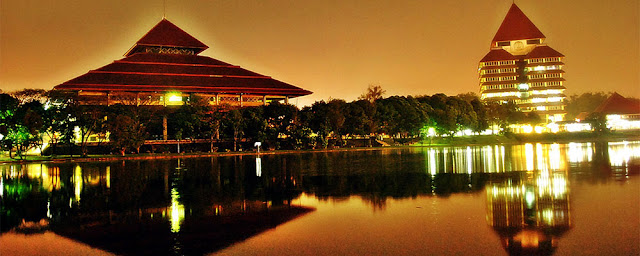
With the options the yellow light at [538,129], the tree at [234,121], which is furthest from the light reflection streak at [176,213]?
the yellow light at [538,129]

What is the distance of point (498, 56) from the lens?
475ft

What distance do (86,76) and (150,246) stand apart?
6915 centimetres

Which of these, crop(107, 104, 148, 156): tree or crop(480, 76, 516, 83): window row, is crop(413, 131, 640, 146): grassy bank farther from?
crop(107, 104, 148, 156): tree

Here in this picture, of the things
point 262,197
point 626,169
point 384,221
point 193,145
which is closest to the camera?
point 384,221

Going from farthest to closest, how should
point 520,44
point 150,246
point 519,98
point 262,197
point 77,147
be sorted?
point 520,44 < point 519,98 < point 77,147 < point 262,197 < point 150,246

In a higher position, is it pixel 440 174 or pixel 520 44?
pixel 520 44

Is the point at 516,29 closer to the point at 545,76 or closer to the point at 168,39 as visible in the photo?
the point at 545,76

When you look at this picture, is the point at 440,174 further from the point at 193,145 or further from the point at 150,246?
the point at 193,145

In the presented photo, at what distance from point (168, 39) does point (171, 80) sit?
12.4 metres

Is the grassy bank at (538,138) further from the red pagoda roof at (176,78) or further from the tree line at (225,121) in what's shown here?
the red pagoda roof at (176,78)

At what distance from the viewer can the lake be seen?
35.0 feet

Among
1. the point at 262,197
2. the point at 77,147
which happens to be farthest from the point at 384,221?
the point at 77,147

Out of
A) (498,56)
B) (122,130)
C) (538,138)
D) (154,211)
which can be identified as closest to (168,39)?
(122,130)

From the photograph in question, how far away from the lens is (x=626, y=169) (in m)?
26.3
